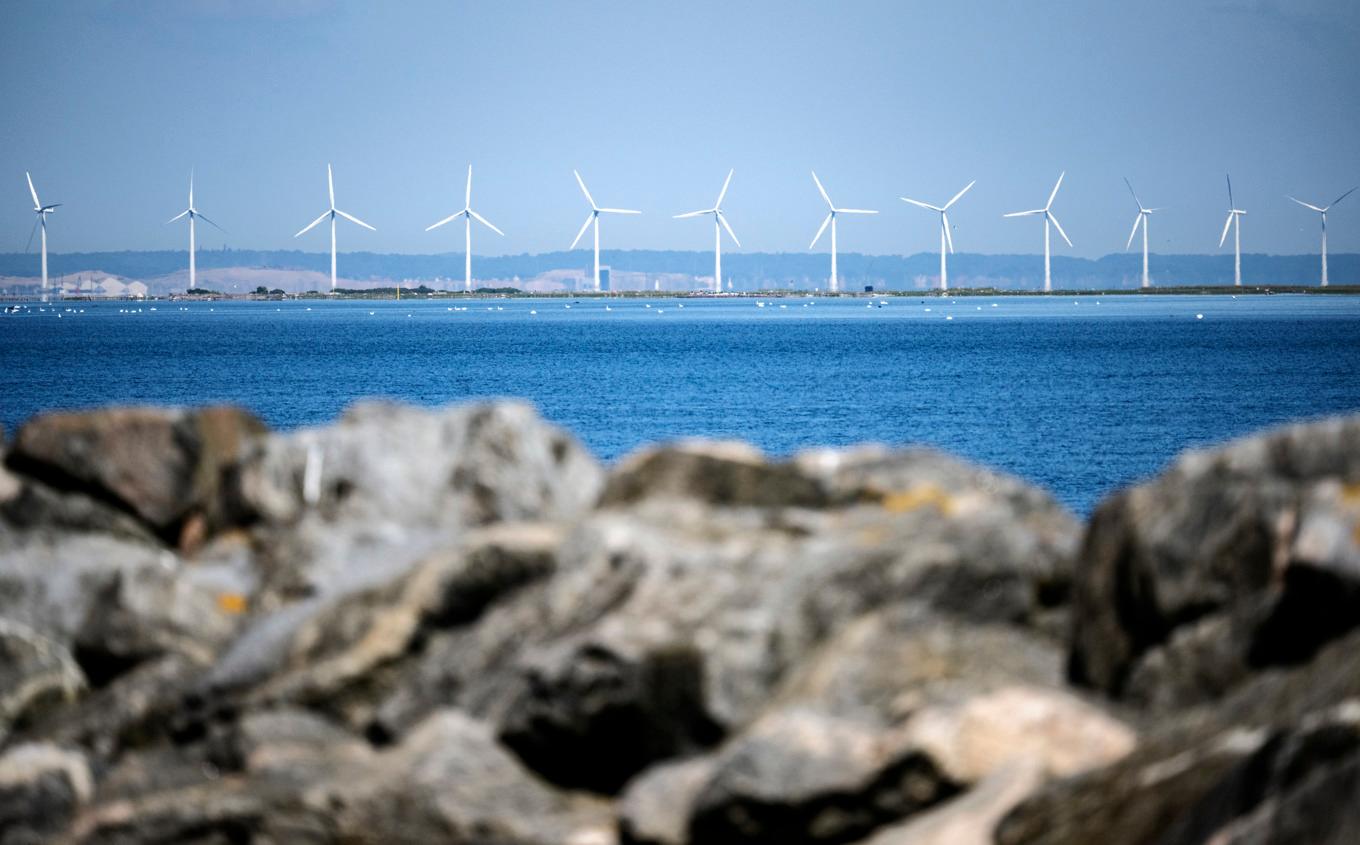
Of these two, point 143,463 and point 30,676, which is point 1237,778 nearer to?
point 30,676

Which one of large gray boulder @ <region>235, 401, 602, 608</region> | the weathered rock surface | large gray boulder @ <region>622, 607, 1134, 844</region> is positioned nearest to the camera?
large gray boulder @ <region>622, 607, 1134, 844</region>

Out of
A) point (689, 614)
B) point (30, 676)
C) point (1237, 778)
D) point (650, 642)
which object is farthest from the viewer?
point (30, 676)

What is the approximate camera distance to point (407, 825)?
8188 millimetres

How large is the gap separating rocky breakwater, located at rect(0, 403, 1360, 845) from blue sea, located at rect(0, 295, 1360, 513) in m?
22.7

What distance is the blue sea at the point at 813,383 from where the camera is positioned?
158 ft

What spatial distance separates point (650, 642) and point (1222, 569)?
293 cm

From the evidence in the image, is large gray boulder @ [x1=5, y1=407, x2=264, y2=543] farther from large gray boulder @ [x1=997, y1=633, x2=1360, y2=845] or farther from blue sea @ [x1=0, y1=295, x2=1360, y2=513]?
blue sea @ [x1=0, y1=295, x2=1360, y2=513]

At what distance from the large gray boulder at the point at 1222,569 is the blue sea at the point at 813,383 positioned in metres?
24.4

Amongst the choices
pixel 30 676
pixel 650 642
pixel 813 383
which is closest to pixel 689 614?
pixel 650 642

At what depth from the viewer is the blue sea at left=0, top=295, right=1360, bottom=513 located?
48.1 m

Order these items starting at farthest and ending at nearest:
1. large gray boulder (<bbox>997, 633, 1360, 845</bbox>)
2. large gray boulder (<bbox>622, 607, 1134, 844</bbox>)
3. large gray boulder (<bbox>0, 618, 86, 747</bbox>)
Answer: large gray boulder (<bbox>0, 618, 86, 747</bbox>) < large gray boulder (<bbox>622, 607, 1134, 844</bbox>) < large gray boulder (<bbox>997, 633, 1360, 845</bbox>)

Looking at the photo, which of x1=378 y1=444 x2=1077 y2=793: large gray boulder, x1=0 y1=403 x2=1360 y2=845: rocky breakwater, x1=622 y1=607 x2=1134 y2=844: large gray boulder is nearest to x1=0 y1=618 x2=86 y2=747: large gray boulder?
x1=0 y1=403 x2=1360 y2=845: rocky breakwater

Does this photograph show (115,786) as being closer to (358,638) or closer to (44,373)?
(358,638)

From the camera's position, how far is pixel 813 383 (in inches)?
2955
